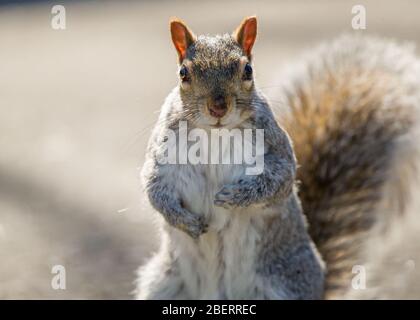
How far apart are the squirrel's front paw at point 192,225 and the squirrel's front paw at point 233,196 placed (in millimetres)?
67

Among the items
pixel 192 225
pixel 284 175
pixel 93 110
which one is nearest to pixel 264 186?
pixel 284 175

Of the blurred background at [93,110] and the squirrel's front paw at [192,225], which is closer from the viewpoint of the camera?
the squirrel's front paw at [192,225]

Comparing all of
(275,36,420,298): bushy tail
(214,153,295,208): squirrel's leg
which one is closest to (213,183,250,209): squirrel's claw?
(214,153,295,208): squirrel's leg

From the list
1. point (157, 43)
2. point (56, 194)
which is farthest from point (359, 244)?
point (157, 43)

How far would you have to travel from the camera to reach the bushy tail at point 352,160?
2.24 metres

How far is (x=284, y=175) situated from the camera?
1.89m

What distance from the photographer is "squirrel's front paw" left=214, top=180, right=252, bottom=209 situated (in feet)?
5.99

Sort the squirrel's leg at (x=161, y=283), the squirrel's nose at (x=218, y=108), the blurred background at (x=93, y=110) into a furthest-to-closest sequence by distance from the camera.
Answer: the blurred background at (x=93, y=110) < the squirrel's leg at (x=161, y=283) < the squirrel's nose at (x=218, y=108)

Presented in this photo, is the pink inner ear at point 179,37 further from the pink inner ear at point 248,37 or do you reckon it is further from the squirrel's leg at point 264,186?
the squirrel's leg at point 264,186

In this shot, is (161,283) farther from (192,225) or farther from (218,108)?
(218,108)

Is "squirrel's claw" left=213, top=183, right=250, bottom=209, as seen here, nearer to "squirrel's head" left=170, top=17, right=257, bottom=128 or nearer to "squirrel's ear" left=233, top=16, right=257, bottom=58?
"squirrel's head" left=170, top=17, right=257, bottom=128

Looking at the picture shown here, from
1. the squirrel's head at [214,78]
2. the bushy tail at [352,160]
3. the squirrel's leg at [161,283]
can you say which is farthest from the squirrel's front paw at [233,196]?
the bushy tail at [352,160]

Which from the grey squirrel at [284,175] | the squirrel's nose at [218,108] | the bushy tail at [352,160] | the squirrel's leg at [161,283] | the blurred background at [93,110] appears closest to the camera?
the squirrel's nose at [218,108]
